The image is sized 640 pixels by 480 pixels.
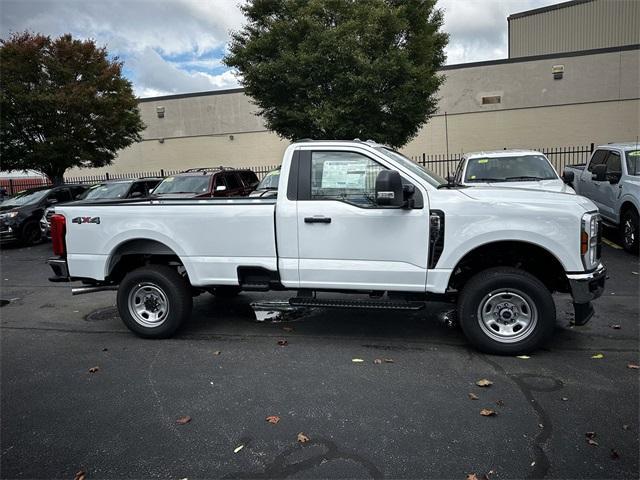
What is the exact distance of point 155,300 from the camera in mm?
5492

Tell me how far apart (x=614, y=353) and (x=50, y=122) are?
17.6 m

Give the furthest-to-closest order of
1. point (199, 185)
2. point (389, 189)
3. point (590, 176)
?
point (199, 185) → point (590, 176) → point (389, 189)

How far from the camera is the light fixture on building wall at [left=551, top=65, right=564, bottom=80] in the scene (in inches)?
895

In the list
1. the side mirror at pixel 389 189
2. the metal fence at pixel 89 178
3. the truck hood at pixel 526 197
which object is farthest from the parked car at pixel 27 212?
the truck hood at pixel 526 197

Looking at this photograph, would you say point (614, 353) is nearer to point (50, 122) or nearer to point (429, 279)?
point (429, 279)

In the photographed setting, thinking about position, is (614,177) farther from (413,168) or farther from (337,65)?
(337,65)

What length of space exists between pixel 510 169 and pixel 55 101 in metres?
14.3

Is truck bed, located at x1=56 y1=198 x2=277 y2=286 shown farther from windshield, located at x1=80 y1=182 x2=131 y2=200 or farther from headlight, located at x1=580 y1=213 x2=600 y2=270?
windshield, located at x1=80 y1=182 x2=131 y2=200

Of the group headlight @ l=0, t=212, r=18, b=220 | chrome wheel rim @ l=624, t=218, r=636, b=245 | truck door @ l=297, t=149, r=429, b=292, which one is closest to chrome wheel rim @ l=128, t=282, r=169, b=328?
truck door @ l=297, t=149, r=429, b=292

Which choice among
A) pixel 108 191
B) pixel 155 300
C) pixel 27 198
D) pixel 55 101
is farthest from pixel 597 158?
pixel 55 101

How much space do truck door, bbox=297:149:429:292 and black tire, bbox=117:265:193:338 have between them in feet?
4.58

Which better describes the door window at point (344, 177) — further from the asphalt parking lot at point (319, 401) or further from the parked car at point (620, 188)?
the parked car at point (620, 188)

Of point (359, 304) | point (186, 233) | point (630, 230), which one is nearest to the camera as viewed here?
point (359, 304)

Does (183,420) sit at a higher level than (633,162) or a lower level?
lower
